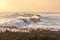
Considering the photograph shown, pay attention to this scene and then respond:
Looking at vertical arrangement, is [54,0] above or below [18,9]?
above

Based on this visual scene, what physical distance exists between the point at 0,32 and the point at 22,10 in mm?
1250

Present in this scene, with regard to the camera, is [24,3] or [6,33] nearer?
[6,33]

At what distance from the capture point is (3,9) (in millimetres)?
2227

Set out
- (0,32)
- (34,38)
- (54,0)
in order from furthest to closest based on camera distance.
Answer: (54,0)
(0,32)
(34,38)

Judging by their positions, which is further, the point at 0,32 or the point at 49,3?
the point at 49,3

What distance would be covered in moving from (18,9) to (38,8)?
346mm

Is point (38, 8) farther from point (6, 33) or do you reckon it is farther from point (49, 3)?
point (6, 33)

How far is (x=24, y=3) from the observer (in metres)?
2.22

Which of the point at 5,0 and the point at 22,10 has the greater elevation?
the point at 5,0

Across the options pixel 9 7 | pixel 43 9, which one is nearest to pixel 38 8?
pixel 43 9

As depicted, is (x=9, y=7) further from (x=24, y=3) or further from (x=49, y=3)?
(x=49, y=3)

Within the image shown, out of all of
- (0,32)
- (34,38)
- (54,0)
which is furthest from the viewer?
(54,0)

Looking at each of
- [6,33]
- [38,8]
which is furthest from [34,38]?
[38,8]

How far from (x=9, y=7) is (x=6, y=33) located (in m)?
1.29
